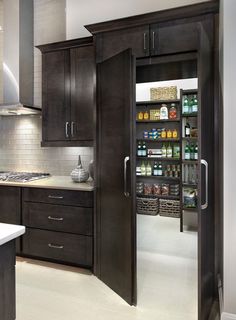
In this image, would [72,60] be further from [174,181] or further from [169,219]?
[169,219]

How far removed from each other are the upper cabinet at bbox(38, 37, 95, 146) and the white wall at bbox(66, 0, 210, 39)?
1.84ft

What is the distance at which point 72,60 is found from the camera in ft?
9.29

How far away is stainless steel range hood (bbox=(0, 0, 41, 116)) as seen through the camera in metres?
3.14

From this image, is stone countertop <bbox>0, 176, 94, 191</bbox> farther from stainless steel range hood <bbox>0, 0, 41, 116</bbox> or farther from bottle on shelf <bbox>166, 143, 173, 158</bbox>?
bottle on shelf <bbox>166, 143, 173, 158</bbox>

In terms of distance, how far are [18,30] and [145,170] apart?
2.50 metres

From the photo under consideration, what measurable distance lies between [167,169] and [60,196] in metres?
1.67

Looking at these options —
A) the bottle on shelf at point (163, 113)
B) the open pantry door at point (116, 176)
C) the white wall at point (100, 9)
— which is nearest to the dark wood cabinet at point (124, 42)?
the open pantry door at point (116, 176)

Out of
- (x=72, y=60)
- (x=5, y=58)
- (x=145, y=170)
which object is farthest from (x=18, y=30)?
(x=145, y=170)

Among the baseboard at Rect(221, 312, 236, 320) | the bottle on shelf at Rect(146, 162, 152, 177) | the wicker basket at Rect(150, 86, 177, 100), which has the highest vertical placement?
the wicker basket at Rect(150, 86, 177, 100)

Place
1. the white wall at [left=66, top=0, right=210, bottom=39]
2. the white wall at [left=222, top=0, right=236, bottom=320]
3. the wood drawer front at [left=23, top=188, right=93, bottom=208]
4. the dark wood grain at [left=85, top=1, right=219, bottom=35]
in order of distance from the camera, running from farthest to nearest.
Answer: the white wall at [left=66, top=0, right=210, bottom=39] < the wood drawer front at [left=23, top=188, right=93, bottom=208] < the dark wood grain at [left=85, top=1, right=219, bottom=35] < the white wall at [left=222, top=0, right=236, bottom=320]

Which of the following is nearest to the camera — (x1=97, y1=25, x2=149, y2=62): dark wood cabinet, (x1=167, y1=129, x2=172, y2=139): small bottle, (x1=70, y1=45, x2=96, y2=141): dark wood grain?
(x1=97, y1=25, x2=149, y2=62): dark wood cabinet

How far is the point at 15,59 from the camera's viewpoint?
317 cm

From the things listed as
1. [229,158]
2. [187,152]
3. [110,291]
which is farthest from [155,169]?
[229,158]

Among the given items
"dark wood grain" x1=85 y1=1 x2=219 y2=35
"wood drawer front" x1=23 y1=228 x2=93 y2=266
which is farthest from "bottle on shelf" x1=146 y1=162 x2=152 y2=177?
"dark wood grain" x1=85 y1=1 x2=219 y2=35
